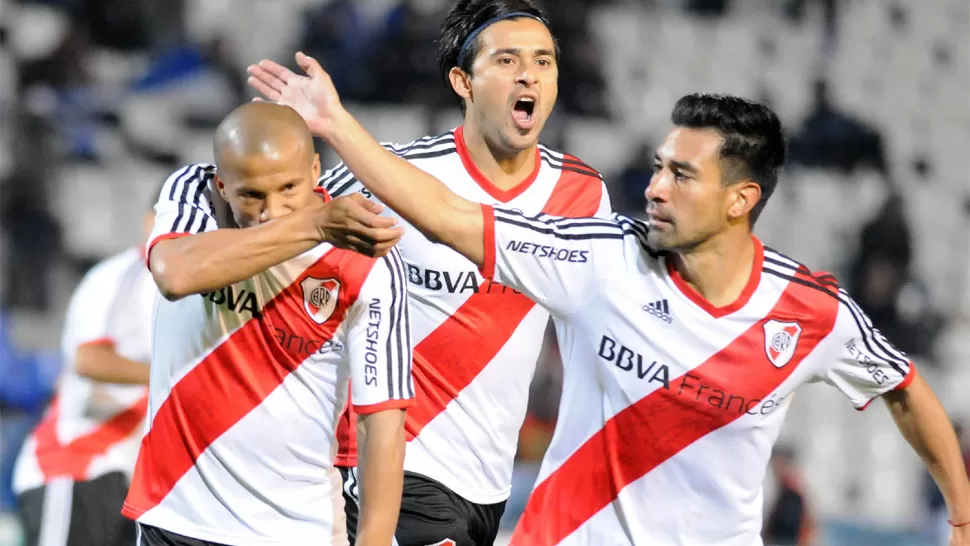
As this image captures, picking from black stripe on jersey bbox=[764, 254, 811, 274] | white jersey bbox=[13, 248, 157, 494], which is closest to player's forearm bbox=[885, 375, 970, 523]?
black stripe on jersey bbox=[764, 254, 811, 274]

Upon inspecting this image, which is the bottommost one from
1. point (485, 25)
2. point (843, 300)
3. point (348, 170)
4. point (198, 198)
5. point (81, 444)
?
point (81, 444)

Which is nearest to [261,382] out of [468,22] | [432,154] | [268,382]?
[268,382]

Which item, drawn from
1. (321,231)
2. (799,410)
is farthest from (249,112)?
(799,410)

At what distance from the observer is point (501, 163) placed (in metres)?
4.12

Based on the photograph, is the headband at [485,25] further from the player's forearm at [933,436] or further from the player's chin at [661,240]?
the player's forearm at [933,436]

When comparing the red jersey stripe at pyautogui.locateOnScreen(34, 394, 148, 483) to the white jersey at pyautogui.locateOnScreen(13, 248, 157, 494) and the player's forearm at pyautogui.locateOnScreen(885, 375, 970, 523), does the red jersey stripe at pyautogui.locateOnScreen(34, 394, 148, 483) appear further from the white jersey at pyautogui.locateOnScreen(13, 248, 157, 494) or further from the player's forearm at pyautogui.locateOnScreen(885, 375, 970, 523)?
the player's forearm at pyautogui.locateOnScreen(885, 375, 970, 523)

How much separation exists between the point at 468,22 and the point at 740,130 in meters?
1.35

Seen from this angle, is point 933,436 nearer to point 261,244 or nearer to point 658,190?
point 658,190

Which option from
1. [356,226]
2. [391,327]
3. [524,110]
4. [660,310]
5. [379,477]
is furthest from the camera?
[524,110]

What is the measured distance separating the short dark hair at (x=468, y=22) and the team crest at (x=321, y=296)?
54.3 inches

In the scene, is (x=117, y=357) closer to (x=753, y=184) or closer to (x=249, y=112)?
(x=249, y=112)

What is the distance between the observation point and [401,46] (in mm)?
9328

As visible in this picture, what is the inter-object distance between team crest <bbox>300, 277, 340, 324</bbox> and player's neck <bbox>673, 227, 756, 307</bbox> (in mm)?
914

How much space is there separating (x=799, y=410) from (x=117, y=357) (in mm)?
6076
